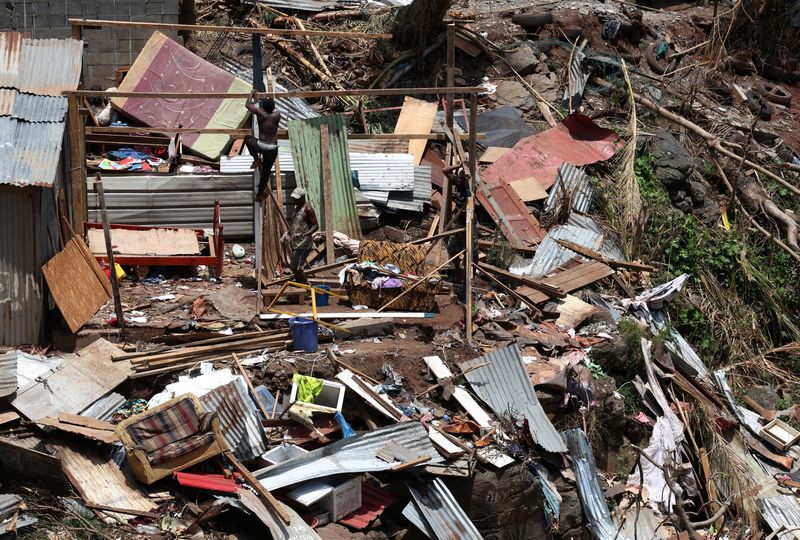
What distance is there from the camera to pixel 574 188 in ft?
48.6

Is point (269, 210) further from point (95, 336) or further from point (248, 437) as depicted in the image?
point (248, 437)

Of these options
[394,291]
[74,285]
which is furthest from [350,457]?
[74,285]

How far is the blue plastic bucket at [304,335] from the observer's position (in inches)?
412

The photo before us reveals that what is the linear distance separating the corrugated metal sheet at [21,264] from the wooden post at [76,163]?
954 mm

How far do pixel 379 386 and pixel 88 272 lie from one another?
11.0 feet

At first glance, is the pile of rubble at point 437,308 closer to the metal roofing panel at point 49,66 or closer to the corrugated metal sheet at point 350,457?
the corrugated metal sheet at point 350,457

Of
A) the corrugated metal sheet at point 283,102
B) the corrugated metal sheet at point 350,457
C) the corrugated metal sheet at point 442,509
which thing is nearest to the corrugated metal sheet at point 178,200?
the corrugated metal sheet at point 283,102

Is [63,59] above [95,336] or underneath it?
above

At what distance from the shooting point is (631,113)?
16516mm

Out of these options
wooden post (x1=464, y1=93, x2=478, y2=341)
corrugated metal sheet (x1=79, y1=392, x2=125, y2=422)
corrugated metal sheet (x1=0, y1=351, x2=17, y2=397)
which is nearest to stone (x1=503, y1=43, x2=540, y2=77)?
wooden post (x1=464, y1=93, x2=478, y2=341)

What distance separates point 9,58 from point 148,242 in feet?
8.63

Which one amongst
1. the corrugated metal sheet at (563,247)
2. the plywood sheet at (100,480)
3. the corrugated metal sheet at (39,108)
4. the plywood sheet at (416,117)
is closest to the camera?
the plywood sheet at (100,480)

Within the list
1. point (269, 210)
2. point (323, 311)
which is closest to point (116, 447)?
point (323, 311)

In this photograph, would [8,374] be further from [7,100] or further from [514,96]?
[514,96]
